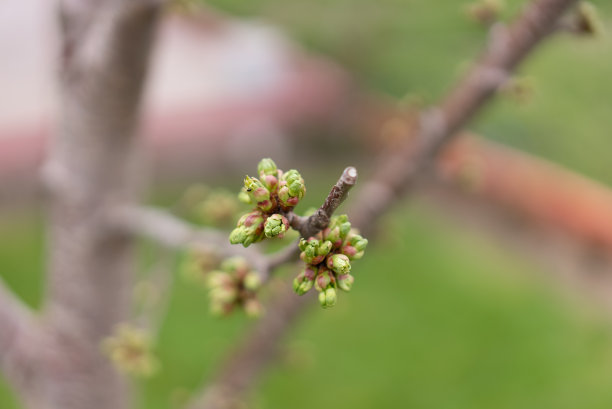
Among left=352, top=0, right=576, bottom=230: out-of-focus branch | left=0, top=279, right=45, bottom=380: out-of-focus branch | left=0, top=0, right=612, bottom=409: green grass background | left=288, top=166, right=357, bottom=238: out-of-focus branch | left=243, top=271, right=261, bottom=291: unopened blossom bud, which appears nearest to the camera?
left=288, top=166, right=357, bottom=238: out-of-focus branch

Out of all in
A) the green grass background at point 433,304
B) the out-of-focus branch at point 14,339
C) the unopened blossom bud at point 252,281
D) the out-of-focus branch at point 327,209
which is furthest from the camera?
the green grass background at point 433,304

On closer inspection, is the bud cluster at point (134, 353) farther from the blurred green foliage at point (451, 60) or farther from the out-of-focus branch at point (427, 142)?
the blurred green foliage at point (451, 60)

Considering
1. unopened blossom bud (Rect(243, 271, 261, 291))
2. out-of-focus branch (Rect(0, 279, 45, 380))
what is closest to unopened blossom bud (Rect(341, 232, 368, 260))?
unopened blossom bud (Rect(243, 271, 261, 291))

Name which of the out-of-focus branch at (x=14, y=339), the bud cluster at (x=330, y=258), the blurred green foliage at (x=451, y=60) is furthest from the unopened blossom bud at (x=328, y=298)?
the blurred green foliage at (x=451, y=60)

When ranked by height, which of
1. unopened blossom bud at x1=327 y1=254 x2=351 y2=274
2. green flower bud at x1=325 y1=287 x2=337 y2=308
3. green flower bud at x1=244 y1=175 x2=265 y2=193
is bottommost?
green flower bud at x1=325 y1=287 x2=337 y2=308

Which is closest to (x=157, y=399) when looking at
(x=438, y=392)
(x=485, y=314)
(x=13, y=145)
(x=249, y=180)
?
(x=438, y=392)

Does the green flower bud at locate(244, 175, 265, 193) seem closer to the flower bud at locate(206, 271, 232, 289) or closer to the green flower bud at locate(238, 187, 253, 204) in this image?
the green flower bud at locate(238, 187, 253, 204)

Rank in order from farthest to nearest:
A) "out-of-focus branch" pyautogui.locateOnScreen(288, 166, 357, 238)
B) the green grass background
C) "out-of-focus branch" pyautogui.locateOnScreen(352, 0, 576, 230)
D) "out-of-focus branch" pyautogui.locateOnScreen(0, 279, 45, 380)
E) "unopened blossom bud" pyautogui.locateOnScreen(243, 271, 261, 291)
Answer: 1. the green grass background
2. "out-of-focus branch" pyautogui.locateOnScreen(0, 279, 45, 380)
3. "out-of-focus branch" pyautogui.locateOnScreen(352, 0, 576, 230)
4. "unopened blossom bud" pyautogui.locateOnScreen(243, 271, 261, 291)
5. "out-of-focus branch" pyautogui.locateOnScreen(288, 166, 357, 238)
